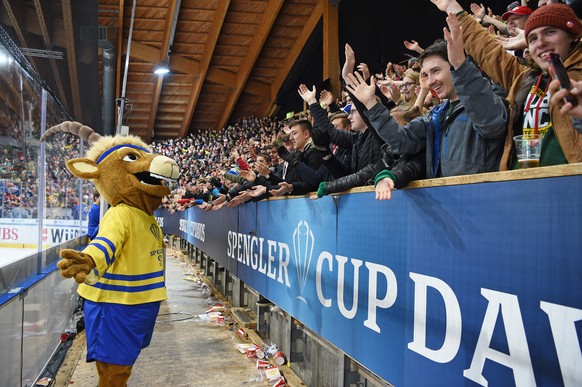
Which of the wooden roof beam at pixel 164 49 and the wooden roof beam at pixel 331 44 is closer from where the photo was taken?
the wooden roof beam at pixel 331 44

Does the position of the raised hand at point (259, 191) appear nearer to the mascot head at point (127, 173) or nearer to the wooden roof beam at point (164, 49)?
the mascot head at point (127, 173)

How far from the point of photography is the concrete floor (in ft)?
14.3

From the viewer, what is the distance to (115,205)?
360 cm

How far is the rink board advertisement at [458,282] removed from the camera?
147 centimetres

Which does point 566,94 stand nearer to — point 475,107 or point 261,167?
point 475,107

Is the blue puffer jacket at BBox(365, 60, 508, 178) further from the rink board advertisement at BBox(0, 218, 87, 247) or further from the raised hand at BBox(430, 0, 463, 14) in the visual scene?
the rink board advertisement at BBox(0, 218, 87, 247)

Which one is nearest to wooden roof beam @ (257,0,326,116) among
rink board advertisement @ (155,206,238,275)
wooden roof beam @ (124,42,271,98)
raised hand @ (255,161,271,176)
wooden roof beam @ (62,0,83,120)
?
wooden roof beam @ (124,42,271,98)

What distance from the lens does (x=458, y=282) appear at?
1.91m

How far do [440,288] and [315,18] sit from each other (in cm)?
1580

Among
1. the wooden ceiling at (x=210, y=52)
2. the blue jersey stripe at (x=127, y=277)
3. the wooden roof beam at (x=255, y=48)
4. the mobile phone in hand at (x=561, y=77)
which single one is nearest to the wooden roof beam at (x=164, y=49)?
the wooden ceiling at (x=210, y=52)

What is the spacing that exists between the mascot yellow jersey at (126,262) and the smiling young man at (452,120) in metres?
1.82

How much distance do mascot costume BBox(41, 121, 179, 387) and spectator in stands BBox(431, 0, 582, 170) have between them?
7.82ft

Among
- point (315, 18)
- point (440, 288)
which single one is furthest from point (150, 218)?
point (315, 18)

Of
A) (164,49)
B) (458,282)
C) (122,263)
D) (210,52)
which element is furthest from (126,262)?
(164,49)
